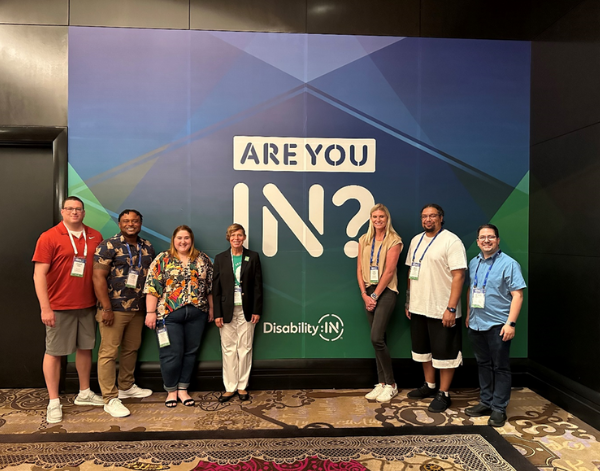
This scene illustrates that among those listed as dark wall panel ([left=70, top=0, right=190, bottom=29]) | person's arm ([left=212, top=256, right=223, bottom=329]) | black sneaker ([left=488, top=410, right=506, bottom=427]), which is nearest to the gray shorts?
person's arm ([left=212, top=256, right=223, bottom=329])

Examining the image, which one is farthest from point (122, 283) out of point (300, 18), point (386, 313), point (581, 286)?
point (581, 286)

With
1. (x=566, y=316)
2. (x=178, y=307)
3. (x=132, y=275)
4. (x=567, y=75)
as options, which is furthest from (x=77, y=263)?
(x=567, y=75)

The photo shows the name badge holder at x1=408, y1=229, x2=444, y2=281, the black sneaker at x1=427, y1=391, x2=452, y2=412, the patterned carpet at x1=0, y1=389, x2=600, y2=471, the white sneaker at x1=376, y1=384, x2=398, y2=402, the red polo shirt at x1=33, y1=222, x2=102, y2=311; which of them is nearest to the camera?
the patterned carpet at x1=0, y1=389, x2=600, y2=471

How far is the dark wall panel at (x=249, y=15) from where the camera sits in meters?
3.63

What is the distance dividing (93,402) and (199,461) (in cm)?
143

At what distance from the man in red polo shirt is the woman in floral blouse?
0.51 metres

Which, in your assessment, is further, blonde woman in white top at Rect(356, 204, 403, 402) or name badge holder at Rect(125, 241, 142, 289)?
blonde woman in white top at Rect(356, 204, 403, 402)

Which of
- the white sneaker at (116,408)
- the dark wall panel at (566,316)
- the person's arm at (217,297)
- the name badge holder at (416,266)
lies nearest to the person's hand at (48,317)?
the white sneaker at (116,408)

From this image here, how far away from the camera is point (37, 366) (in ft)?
11.9

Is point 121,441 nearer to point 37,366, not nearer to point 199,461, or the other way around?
point 199,461

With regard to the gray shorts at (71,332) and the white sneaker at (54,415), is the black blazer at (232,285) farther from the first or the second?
the white sneaker at (54,415)

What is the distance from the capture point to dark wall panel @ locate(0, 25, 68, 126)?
3.54 metres

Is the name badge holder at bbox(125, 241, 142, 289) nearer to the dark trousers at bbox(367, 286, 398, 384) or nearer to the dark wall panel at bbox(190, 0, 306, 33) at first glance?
the dark trousers at bbox(367, 286, 398, 384)

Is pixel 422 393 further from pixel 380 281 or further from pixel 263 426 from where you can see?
pixel 263 426
